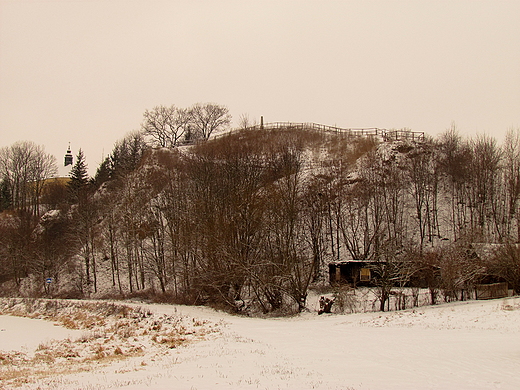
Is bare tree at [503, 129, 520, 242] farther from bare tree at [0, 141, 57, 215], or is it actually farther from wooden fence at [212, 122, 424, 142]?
bare tree at [0, 141, 57, 215]

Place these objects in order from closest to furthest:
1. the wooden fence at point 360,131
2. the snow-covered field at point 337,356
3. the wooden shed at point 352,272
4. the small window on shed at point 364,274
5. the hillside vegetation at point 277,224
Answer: the snow-covered field at point 337,356
the hillside vegetation at point 277,224
the small window on shed at point 364,274
the wooden shed at point 352,272
the wooden fence at point 360,131

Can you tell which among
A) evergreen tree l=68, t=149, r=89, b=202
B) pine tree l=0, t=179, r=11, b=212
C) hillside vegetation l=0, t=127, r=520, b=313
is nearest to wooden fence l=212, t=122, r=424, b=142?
hillside vegetation l=0, t=127, r=520, b=313

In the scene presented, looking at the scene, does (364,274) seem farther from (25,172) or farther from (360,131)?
(25,172)

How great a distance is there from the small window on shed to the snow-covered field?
39.6ft

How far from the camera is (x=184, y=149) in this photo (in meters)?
66.9

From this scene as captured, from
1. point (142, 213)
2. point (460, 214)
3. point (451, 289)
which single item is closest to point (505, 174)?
point (460, 214)

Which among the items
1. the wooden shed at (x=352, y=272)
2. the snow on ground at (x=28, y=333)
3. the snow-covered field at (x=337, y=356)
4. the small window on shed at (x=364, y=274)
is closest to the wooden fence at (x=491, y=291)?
the snow-covered field at (x=337, y=356)

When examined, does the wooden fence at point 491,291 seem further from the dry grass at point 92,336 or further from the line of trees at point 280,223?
the dry grass at point 92,336

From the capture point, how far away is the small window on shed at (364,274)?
36375mm

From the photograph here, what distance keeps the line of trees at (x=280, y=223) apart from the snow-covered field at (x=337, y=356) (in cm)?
654

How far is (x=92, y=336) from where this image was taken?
20938 millimetres

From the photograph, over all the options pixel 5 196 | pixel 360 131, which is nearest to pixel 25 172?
pixel 5 196

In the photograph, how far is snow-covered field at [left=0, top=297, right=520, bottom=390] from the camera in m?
11.2

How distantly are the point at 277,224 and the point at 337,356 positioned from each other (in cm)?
1956
